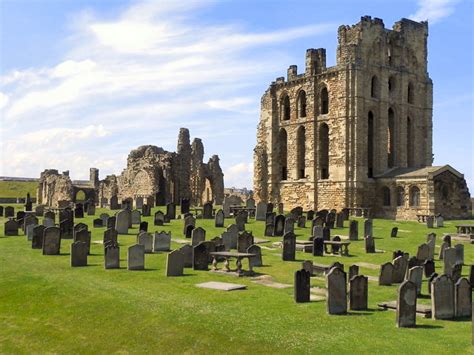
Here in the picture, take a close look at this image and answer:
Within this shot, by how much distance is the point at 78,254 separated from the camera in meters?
17.7

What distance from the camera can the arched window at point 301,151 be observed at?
1887 inches

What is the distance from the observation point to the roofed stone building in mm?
41531

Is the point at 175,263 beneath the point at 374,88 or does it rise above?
beneath

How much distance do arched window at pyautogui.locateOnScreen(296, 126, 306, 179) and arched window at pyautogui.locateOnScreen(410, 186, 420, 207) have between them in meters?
10.3

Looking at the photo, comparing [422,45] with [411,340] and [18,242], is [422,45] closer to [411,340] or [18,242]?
[18,242]

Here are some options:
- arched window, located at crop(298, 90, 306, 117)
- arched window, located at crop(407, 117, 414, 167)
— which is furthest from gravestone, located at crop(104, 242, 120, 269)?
arched window, located at crop(407, 117, 414, 167)

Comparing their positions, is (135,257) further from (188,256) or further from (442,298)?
(442,298)

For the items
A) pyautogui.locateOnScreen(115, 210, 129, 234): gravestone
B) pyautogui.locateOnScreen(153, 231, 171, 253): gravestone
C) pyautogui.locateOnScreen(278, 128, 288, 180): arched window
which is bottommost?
pyautogui.locateOnScreen(153, 231, 171, 253): gravestone

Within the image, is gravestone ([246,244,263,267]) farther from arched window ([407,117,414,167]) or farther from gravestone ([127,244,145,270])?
arched window ([407,117,414,167])

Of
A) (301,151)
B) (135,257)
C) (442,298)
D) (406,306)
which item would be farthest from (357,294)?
(301,151)

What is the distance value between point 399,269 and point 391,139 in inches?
1307

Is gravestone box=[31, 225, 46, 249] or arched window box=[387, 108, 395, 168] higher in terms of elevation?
arched window box=[387, 108, 395, 168]

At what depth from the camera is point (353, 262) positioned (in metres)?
19.5

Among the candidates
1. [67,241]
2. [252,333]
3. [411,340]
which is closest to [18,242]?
[67,241]
